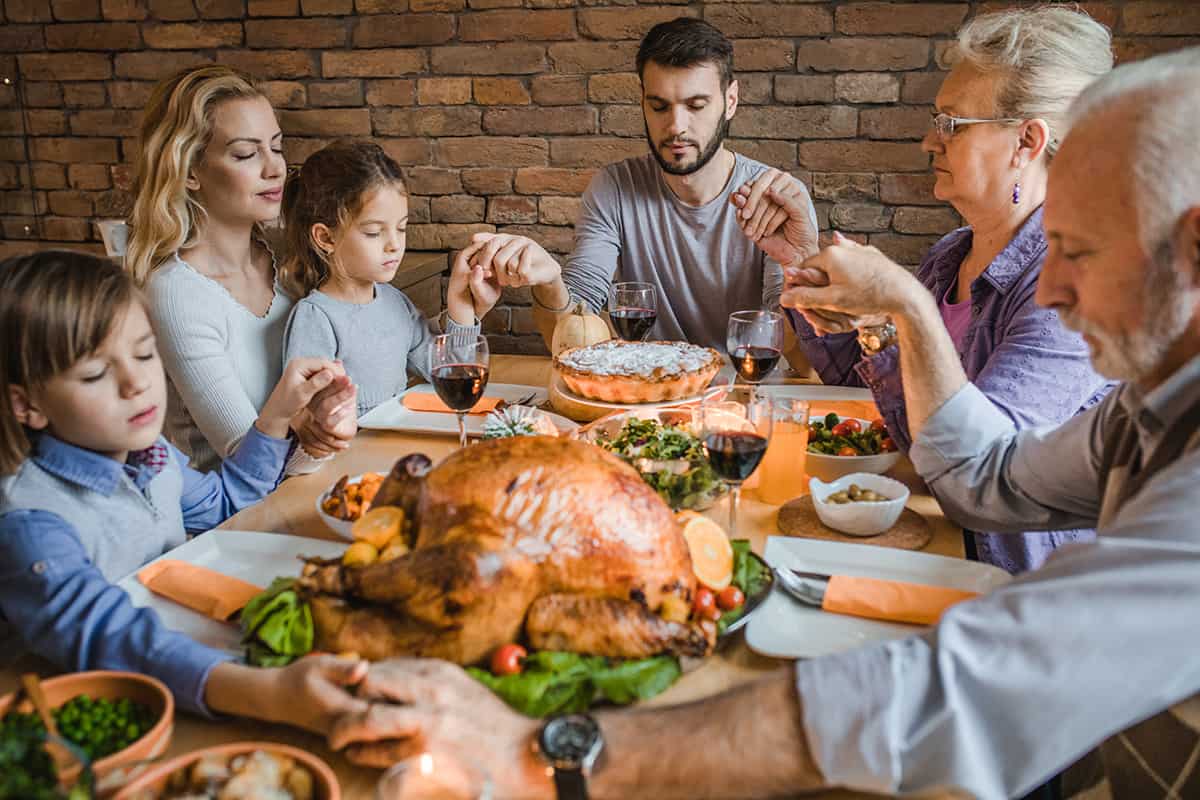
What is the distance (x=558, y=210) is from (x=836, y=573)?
9.19 feet

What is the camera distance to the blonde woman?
6.98ft

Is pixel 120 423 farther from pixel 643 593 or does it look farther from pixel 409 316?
pixel 409 316

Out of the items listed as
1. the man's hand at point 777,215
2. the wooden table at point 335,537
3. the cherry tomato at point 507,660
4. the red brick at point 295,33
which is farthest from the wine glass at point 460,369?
the red brick at point 295,33

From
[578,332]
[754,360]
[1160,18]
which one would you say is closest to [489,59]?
[578,332]

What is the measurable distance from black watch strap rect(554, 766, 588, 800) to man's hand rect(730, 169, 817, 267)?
1735mm

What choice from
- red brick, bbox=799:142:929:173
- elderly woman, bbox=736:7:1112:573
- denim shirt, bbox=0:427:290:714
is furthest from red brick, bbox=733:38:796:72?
denim shirt, bbox=0:427:290:714

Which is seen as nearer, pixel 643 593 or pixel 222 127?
pixel 643 593

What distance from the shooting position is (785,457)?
1.60 meters

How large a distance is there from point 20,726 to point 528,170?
3.28 metres

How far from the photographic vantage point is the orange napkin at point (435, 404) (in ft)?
6.70

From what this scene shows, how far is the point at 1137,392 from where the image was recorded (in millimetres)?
1149

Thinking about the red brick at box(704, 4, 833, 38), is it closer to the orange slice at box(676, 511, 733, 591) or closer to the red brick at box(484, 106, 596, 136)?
the red brick at box(484, 106, 596, 136)

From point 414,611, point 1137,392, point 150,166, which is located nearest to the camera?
point 414,611

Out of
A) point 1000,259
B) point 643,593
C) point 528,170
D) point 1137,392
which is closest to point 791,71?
point 528,170
